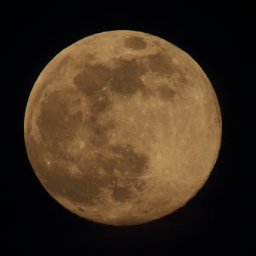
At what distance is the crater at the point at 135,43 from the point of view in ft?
13.4

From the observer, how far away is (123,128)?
3773mm

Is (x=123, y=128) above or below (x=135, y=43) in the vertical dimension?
below

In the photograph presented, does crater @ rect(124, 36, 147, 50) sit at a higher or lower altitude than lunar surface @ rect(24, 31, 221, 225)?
higher

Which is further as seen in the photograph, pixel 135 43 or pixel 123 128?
pixel 135 43

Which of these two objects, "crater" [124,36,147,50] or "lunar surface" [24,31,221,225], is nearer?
"lunar surface" [24,31,221,225]

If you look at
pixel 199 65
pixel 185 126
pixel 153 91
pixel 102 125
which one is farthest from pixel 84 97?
pixel 199 65

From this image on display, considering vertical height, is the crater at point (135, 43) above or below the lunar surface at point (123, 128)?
above

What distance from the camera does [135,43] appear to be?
412 cm

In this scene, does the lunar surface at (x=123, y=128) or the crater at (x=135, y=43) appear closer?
the lunar surface at (x=123, y=128)

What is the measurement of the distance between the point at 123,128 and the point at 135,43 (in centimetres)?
77

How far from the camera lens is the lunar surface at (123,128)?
149 inches

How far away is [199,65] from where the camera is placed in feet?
14.8

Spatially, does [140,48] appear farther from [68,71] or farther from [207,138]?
[207,138]

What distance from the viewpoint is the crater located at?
13.4 feet
